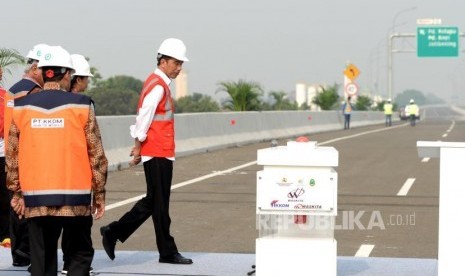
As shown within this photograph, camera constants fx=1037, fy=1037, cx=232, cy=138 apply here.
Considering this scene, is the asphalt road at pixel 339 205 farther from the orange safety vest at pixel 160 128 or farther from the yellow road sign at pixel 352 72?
the yellow road sign at pixel 352 72

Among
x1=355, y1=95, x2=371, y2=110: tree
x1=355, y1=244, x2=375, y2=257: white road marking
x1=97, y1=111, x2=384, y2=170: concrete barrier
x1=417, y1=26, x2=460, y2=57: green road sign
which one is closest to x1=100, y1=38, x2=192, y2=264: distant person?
x1=355, y1=244, x2=375, y2=257: white road marking

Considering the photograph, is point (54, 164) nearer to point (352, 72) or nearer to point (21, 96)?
point (21, 96)

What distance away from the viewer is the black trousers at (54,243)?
6.48 m

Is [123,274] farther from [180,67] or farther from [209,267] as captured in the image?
[180,67]

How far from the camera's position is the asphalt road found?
10773mm

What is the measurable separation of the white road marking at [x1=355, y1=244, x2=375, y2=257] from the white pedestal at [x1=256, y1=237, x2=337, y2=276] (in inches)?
89.4

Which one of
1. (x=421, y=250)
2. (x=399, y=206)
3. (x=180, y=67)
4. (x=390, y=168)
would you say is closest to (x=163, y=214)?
(x=180, y=67)

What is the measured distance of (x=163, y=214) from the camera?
8773 millimetres

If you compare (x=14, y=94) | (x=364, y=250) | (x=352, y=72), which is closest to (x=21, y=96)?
(x=14, y=94)

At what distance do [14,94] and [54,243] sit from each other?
7.27 feet

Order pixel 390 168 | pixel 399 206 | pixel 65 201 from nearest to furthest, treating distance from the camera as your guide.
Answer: pixel 65 201
pixel 399 206
pixel 390 168

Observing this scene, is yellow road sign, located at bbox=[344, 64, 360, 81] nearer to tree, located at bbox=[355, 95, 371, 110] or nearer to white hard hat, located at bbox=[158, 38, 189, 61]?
tree, located at bbox=[355, 95, 371, 110]

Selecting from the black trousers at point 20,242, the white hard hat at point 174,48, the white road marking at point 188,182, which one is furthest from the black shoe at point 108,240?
the white road marking at point 188,182

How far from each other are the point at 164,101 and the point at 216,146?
63.4ft
